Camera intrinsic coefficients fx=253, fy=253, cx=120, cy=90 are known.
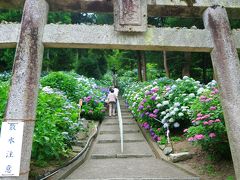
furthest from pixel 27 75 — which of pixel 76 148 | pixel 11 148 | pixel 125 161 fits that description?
pixel 125 161

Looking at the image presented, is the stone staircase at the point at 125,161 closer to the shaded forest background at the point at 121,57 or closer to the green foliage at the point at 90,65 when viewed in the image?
the shaded forest background at the point at 121,57

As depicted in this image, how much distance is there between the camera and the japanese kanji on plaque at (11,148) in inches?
117

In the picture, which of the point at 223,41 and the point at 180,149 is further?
the point at 180,149

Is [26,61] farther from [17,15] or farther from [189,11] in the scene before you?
[17,15]

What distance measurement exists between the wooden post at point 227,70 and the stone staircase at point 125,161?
1669 mm

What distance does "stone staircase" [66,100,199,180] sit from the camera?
5.11 m

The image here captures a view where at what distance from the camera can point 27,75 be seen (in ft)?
11.2

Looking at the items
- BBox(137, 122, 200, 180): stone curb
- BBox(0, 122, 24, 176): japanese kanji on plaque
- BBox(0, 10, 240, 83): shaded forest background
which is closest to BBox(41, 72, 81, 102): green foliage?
BBox(137, 122, 200, 180): stone curb

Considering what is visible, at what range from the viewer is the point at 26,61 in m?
3.45

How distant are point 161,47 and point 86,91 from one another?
8225 millimetres

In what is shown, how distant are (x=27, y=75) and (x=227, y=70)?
2.83m

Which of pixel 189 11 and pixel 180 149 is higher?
pixel 189 11

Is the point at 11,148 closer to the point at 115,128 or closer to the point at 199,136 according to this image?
the point at 199,136

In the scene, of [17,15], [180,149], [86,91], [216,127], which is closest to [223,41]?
[216,127]
